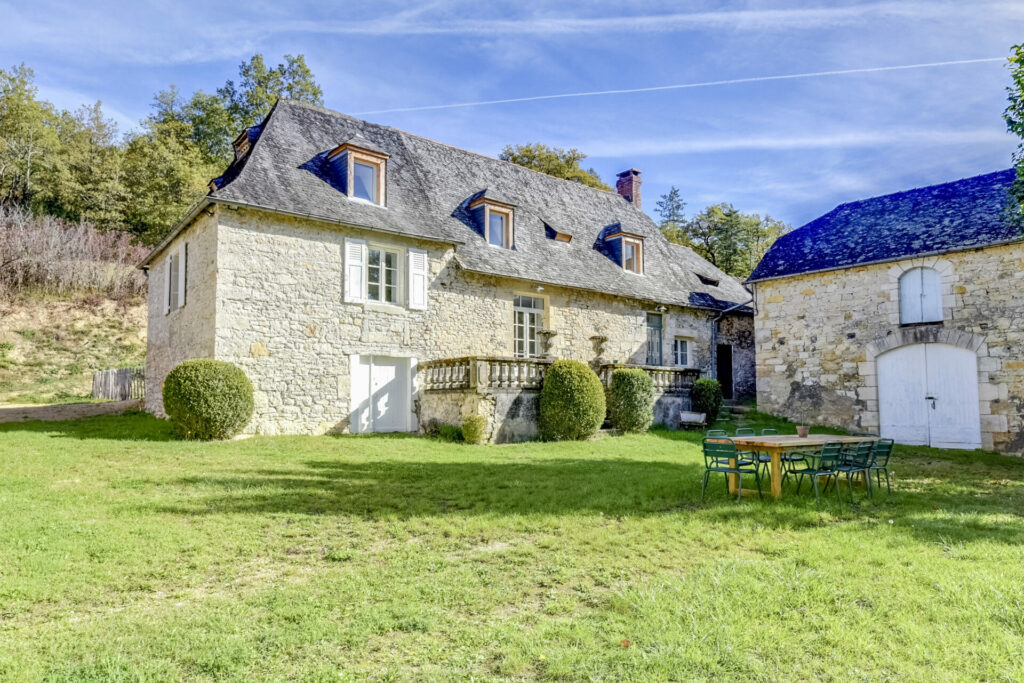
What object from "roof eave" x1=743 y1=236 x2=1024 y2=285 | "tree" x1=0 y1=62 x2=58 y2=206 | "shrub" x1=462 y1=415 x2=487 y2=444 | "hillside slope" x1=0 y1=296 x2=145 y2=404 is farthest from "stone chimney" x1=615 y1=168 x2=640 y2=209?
"tree" x1=0 y1=62 x2=58 y2=206

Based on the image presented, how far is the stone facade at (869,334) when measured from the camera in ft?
45.8

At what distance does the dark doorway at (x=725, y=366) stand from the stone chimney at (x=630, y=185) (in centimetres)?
612

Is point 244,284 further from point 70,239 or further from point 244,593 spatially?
point 70,239

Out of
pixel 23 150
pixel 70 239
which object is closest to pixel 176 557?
pixel 70 239

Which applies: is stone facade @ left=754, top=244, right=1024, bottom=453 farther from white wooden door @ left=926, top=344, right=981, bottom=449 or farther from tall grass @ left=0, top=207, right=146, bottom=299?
tall grass @ left=0, top=207, right=146, bottom=299

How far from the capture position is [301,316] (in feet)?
43.9

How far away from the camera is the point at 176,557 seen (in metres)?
5.12

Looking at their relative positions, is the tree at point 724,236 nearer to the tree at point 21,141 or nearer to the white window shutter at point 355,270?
the white window shutter at point 355,270

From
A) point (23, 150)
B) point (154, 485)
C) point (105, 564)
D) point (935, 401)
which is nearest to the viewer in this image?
point (105, 564)

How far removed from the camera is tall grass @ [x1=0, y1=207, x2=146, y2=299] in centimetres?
2642

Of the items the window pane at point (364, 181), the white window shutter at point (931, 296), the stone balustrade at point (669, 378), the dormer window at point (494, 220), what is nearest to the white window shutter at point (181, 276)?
the window pane at point (364, 181)

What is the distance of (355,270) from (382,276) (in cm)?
72

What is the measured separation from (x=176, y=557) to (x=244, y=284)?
8.60 metres

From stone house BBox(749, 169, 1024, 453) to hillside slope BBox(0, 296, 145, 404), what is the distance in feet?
72.9
